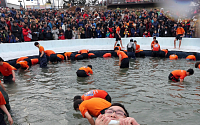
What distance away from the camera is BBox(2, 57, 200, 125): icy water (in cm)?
525

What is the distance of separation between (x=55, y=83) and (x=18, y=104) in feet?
7.37

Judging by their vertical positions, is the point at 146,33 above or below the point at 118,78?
above

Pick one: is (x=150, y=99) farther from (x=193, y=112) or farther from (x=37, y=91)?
(x=37, y=91)

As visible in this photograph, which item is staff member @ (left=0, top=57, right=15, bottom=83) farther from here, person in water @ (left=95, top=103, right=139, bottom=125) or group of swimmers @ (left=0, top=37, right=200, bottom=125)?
person in water @ (left=95, top=103, right=139, bottom=125)

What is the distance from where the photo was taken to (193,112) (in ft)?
17.9

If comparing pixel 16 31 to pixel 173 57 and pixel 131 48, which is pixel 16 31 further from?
pixel 173 57

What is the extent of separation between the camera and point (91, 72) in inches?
365

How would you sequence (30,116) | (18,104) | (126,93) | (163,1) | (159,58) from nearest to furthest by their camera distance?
1. (30,116)
2. (18,104)
3. (126,93)
4. (159,58)
5. (163,1)

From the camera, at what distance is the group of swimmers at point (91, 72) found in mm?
3275

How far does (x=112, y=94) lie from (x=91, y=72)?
266cm

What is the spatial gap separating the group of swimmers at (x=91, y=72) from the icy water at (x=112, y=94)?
0.43 metres

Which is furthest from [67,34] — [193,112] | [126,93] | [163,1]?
[163,1]

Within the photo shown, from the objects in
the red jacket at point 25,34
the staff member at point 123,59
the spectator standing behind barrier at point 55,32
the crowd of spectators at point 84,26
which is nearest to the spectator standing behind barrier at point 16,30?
the crowd of spectators at point 84,26

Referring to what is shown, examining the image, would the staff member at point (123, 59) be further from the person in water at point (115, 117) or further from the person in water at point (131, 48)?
the person in water at point (115, 117)
